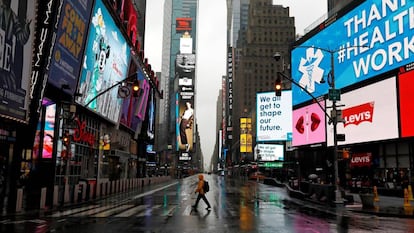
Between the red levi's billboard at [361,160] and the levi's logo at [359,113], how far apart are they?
149 inches

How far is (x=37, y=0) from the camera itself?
22.6 m

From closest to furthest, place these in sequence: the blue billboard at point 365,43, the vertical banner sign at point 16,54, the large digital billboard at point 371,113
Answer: the vertical banner sign at point 16,54
the blue billboard at point 365,43
the large digital billboard at point 371,113

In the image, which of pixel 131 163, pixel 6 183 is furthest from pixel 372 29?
pixel 131 163

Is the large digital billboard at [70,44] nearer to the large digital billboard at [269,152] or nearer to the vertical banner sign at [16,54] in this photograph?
the vertical banner sign at [16,54]

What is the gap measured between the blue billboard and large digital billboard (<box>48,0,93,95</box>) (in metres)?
16.9

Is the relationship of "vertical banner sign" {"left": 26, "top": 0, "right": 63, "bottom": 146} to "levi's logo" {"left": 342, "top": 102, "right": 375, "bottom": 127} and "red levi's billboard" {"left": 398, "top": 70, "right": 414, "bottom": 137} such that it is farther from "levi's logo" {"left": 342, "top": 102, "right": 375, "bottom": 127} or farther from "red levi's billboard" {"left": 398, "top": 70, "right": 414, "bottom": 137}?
"red levi's billboard" {"left": 398, "top": 70, "right": 414, "bottom": 137}

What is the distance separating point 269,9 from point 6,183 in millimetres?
142404

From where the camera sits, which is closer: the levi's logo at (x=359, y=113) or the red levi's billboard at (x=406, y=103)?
the red levi's billboard at (x=406, y=103)

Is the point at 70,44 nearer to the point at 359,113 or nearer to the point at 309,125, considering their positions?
the point at 359,113

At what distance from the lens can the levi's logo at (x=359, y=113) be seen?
3731cm

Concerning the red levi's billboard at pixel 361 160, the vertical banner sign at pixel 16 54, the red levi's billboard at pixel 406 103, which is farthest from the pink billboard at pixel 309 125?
the vertical banner sign at pixel 16 54

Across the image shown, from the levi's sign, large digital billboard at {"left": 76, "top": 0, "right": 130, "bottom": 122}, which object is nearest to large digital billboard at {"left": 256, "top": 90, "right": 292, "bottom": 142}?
the levi's sign

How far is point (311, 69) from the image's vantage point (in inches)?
1983

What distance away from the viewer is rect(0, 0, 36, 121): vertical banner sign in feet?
66.2
